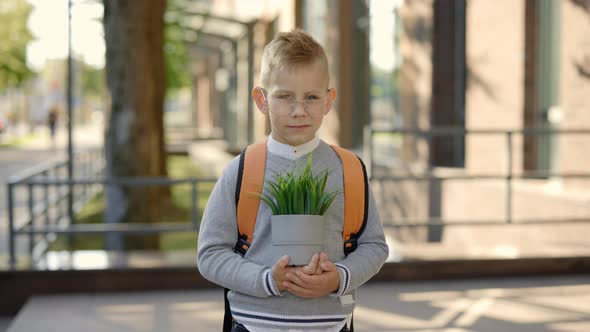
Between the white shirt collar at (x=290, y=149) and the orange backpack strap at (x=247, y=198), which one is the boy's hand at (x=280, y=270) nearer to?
the orange backpack strap at (x=247, y=198)

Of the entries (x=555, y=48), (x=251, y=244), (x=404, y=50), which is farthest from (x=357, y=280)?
(x=404, y=50)

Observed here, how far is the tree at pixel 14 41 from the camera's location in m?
47.4

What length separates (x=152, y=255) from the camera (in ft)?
25.6

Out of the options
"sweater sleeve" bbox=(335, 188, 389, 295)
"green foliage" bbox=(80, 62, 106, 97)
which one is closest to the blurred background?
"sweater sleeve" bbox=(335, 188, 389, 295)

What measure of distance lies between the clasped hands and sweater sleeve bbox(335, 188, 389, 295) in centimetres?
9

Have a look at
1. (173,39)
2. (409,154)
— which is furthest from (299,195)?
(173,39)

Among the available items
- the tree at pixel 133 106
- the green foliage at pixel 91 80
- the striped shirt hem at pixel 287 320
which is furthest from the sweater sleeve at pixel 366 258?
the green foliage at pixel 91 80

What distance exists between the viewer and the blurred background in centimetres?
760

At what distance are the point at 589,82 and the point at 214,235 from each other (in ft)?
26.5

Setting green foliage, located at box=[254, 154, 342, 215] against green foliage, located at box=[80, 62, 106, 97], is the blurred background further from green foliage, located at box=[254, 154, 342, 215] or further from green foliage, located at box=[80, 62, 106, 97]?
green foliage, located at box=[80, 62, 106, 97]

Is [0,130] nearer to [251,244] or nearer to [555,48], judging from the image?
[555,48]

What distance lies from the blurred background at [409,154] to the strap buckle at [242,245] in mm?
3550

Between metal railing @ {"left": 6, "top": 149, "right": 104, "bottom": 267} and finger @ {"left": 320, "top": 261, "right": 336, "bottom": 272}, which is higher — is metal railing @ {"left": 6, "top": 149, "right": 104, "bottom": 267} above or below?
below

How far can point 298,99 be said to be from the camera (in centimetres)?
259
